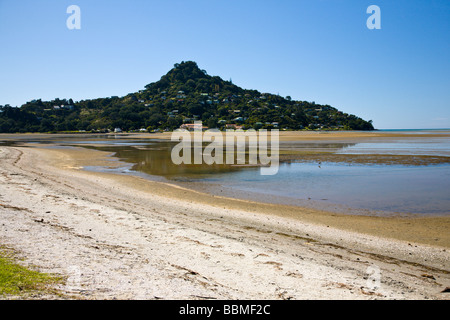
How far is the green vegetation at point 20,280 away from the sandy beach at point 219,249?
24 centimetres

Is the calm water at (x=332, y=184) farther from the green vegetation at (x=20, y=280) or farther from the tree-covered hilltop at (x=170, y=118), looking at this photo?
the tree-covered hilltop at (x=170, y=118)

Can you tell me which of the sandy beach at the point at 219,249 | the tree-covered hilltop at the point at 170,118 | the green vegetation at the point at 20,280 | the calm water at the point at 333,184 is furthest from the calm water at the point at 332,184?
the tree-covered hilltop at the point at 170,118

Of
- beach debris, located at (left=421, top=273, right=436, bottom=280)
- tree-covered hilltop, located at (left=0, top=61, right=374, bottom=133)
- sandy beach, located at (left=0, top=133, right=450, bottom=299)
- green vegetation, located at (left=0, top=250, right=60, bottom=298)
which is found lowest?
beach debris, located at (left=421, top=273, right=436, bottom=280)

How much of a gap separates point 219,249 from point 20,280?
3532mm

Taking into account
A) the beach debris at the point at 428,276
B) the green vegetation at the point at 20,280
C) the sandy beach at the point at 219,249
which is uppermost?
the green vegetation at the point at 20,280

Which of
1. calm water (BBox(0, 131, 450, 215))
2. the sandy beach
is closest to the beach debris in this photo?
the sandy beach

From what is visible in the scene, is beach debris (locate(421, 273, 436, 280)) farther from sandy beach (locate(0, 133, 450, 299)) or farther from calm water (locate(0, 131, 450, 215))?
calm water (locate(0, 131, 450, 215))

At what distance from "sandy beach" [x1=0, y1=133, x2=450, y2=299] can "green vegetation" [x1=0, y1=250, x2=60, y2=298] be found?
0.79 ft

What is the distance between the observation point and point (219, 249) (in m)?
6.52

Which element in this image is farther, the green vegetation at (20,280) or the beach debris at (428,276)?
the beach debris at (428,276)

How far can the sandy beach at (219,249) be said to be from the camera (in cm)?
478

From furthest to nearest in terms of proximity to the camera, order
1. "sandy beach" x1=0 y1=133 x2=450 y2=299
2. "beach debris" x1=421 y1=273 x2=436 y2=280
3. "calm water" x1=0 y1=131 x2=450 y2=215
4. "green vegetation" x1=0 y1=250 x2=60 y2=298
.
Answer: "calm water" x1=0 y1=131 x2=450 y2=215
"beach debris" x1=421 y1=273 x2=436 y2=280
"sandy beach" x1=0 y1=133 x2=450 y2=299
"green vegetation" x1=0 y1=250 x2=60 y2=298

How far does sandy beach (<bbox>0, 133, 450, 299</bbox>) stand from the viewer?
4.78 meters

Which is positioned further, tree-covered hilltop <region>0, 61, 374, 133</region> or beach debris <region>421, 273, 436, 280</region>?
tree-covered hilltop <region>0, 61, 374, 133</region>
